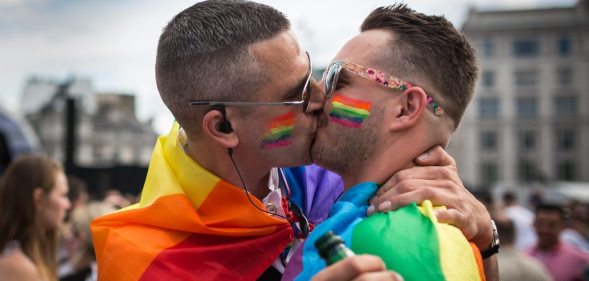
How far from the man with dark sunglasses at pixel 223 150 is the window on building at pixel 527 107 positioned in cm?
6731

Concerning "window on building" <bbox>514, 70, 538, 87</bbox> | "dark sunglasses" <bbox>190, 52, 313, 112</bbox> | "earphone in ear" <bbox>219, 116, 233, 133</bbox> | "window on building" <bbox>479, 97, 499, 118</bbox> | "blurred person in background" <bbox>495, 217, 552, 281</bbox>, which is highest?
"dark sunglasses" <bbox>190, 52, 313, 112</bbox>

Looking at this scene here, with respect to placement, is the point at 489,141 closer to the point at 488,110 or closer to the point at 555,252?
the point at 488,110

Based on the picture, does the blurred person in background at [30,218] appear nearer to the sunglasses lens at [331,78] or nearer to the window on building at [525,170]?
the sunglasses lens at [331,78]

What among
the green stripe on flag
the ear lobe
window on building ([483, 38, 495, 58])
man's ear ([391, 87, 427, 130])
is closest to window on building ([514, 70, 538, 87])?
window on building ([483, 38, 495, 58])

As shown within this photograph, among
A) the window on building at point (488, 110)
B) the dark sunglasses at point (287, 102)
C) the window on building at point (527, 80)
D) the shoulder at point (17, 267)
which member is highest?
the dark sunglasses at point (287, 102)

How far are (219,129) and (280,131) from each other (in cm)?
25

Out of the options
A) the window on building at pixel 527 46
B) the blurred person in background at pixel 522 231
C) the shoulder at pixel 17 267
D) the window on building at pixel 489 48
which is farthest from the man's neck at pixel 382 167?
the window on building at pixel 527 46

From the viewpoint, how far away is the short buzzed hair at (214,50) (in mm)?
2553

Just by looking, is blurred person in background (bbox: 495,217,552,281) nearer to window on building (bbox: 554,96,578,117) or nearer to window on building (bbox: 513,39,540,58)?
window on building (bbox: 554,96,578,117)

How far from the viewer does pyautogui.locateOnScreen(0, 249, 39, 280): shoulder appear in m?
4.14

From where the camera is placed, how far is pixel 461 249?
196 centimetres

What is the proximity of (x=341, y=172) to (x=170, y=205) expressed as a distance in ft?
2.20

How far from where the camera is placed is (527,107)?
6638 cm

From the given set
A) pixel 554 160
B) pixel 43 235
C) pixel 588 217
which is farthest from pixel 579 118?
pixel 43 235
